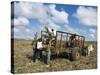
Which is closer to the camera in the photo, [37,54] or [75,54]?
[37,54]

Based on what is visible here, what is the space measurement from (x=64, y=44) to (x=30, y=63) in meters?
0.37

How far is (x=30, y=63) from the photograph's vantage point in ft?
6.69

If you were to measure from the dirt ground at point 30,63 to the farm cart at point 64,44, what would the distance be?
0.07 metres

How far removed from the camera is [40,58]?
2080 millimetres

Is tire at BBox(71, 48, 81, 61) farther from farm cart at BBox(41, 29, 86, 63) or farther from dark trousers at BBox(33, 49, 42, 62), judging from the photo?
dark trousers at BBox(33, 49, 42, 62)

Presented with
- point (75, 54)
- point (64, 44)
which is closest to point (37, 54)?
point (64, 44)

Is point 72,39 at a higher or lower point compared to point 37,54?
higher

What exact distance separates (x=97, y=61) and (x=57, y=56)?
460mm

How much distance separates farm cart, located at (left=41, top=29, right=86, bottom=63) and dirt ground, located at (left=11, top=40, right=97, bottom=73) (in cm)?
7

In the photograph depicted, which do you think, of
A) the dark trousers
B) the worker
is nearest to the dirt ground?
the dark trousers

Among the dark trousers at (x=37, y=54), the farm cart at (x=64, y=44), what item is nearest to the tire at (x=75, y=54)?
the farm cart at (x=64, y=44)

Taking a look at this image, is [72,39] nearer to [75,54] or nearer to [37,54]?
[75,54]

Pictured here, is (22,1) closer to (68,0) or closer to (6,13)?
(6,13)

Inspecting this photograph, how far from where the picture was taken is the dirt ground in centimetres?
199
